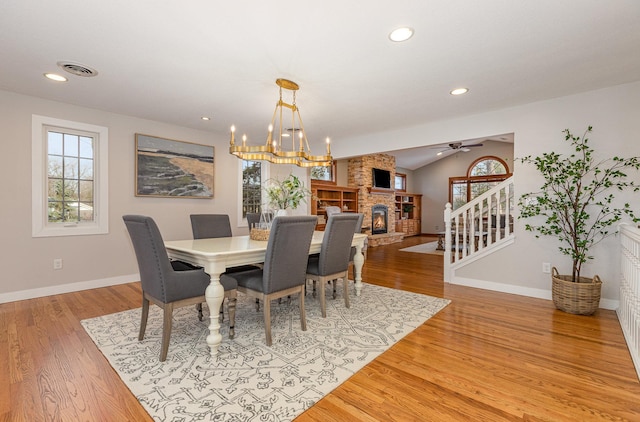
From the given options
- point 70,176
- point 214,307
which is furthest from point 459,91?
point 70,176

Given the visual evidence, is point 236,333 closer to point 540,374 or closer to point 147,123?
point 540,374

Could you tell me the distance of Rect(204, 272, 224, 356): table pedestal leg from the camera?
2.08 meters

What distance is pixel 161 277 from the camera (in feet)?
6.52

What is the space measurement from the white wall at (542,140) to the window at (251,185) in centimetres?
307

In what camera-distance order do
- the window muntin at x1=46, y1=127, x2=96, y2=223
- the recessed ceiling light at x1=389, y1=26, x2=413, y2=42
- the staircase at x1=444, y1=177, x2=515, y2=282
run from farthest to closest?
the staircase at x1=444, y1=177, x2=515, y2=282 → the window muntin at x1=46, y1=127, x2=96, y2=223 → the recessed ceiling light at x1=389, y1=26, x2=413, y2=42

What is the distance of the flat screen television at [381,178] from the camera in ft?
28.2

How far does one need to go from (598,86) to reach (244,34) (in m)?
3.54

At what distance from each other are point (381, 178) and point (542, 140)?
5451mm

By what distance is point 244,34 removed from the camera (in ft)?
7.03

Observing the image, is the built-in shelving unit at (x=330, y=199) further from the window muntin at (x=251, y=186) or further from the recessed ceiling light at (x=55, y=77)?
the recessed ceiling light at (x=55, y=77)

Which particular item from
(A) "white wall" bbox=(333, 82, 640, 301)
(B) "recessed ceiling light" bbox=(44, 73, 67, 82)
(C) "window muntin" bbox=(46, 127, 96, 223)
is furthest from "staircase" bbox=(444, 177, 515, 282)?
(C) "window muntin" bbox=(46, 127, 96, 223)

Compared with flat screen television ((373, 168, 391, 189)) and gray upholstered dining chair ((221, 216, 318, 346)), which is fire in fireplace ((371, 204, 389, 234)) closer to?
flat screen television ((373, 168, 391, 189))

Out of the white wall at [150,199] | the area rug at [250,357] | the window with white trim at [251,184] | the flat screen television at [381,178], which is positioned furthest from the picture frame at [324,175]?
the area rug at [250,357]

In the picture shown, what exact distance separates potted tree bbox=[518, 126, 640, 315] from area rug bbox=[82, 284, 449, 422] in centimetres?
142
